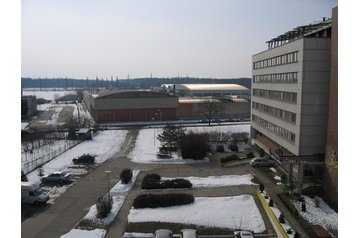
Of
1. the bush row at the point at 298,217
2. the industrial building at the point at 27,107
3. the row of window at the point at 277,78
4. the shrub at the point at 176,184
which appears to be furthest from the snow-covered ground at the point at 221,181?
the industrial building at the point at 27,107

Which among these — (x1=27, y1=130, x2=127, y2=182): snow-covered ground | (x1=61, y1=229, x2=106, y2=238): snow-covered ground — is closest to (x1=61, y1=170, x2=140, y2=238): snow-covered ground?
(x1=61, y1=229, x2=106, y2=238): snow-covered ground

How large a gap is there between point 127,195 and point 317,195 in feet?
23.2

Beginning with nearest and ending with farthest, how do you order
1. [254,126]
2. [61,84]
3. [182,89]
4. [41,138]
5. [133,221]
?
1. [133,221]
2. [254,126]
3. [41,138]
4. [182,89]
5. [61,84]

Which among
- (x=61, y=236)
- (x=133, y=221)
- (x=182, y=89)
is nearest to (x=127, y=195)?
(x=133, y=221)

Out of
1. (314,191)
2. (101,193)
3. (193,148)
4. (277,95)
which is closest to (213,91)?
(193,148)

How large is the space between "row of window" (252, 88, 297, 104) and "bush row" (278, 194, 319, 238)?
4.05 meters

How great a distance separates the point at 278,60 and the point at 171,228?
1018 centimetres

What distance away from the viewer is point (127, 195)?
1315 centimetres

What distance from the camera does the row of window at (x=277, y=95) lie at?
1457cm

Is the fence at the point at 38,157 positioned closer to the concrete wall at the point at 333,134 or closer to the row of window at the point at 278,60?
the row of window at the point at 278,60

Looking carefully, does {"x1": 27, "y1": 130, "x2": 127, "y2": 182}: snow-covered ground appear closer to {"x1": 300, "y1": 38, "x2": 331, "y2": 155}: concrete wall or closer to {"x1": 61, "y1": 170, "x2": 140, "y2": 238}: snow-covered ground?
{"x1": 61, "y1": 170, "x2": 140, "y2": 238}: snow-covered ground

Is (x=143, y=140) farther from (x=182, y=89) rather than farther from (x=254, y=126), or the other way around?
(x=182, y=89)

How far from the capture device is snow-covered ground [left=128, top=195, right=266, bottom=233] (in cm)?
1023

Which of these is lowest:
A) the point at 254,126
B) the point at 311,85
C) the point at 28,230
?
the point at 28,230
